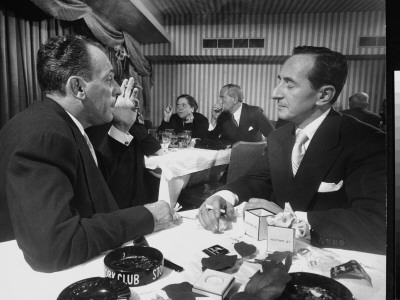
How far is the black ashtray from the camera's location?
21.5 inches

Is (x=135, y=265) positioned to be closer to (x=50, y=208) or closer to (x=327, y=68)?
(x=50, y=208)

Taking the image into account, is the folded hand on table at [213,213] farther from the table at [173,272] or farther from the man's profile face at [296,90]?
the man's profile face at [296,90]

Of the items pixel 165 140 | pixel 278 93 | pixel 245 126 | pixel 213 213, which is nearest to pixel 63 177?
pixel 213 213

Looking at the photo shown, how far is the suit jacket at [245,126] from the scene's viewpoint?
116cm

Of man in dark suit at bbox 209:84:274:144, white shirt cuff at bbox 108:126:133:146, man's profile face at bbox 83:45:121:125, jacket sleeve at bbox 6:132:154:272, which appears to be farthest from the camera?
white shirt cuff at bbox 108:126:133:146

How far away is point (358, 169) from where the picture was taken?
868mm

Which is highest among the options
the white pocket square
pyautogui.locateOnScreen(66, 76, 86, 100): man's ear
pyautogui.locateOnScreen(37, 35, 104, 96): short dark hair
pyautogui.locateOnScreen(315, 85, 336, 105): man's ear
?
pyautogui.locateOnScreen(37, 35, 104, 96): short dark hair

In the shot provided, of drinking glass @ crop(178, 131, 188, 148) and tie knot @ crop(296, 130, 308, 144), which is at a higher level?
tie knot @ crop(296, 130, 308, 144)

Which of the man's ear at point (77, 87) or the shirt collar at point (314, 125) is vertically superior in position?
the man's ear at point (77, 87)

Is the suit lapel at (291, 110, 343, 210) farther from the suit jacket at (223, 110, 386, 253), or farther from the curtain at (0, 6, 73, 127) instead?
the curtain at (0, 6, 73, 127)

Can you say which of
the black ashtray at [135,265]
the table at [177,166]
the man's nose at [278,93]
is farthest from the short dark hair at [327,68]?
the table at [177,166]

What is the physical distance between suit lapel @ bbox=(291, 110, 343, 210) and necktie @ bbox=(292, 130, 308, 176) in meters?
0.06

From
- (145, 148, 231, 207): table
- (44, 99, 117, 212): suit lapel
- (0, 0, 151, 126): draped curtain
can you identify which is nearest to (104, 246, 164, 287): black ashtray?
(44, 99, 117, 212): suit lapel

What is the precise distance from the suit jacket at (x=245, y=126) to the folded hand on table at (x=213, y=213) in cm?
39
